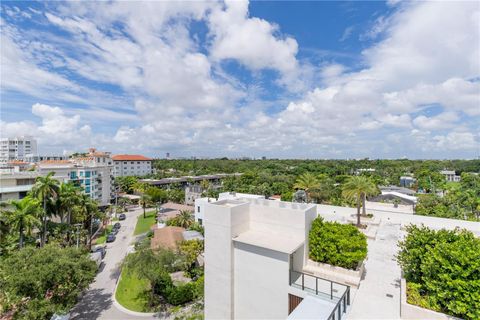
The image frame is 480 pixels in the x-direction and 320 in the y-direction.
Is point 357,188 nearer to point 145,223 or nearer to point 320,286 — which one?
point 320,286

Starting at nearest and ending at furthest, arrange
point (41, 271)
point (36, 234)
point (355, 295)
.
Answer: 1. point (355, 295)
2. point (41, 271)
3. point (36, 234)

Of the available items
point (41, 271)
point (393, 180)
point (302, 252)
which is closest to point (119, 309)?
point (41, 271)

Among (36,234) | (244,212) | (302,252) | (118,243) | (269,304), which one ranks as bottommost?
(118,243)

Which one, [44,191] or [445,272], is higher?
[44,191]

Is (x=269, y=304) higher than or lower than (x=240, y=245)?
lower

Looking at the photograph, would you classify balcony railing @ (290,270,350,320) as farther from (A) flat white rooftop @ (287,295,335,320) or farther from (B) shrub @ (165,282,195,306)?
(B) shrub @ (165,282,195,306)

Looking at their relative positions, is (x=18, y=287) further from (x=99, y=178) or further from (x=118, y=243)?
(x=99, y=178)

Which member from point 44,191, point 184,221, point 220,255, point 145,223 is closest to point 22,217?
point 44,191
